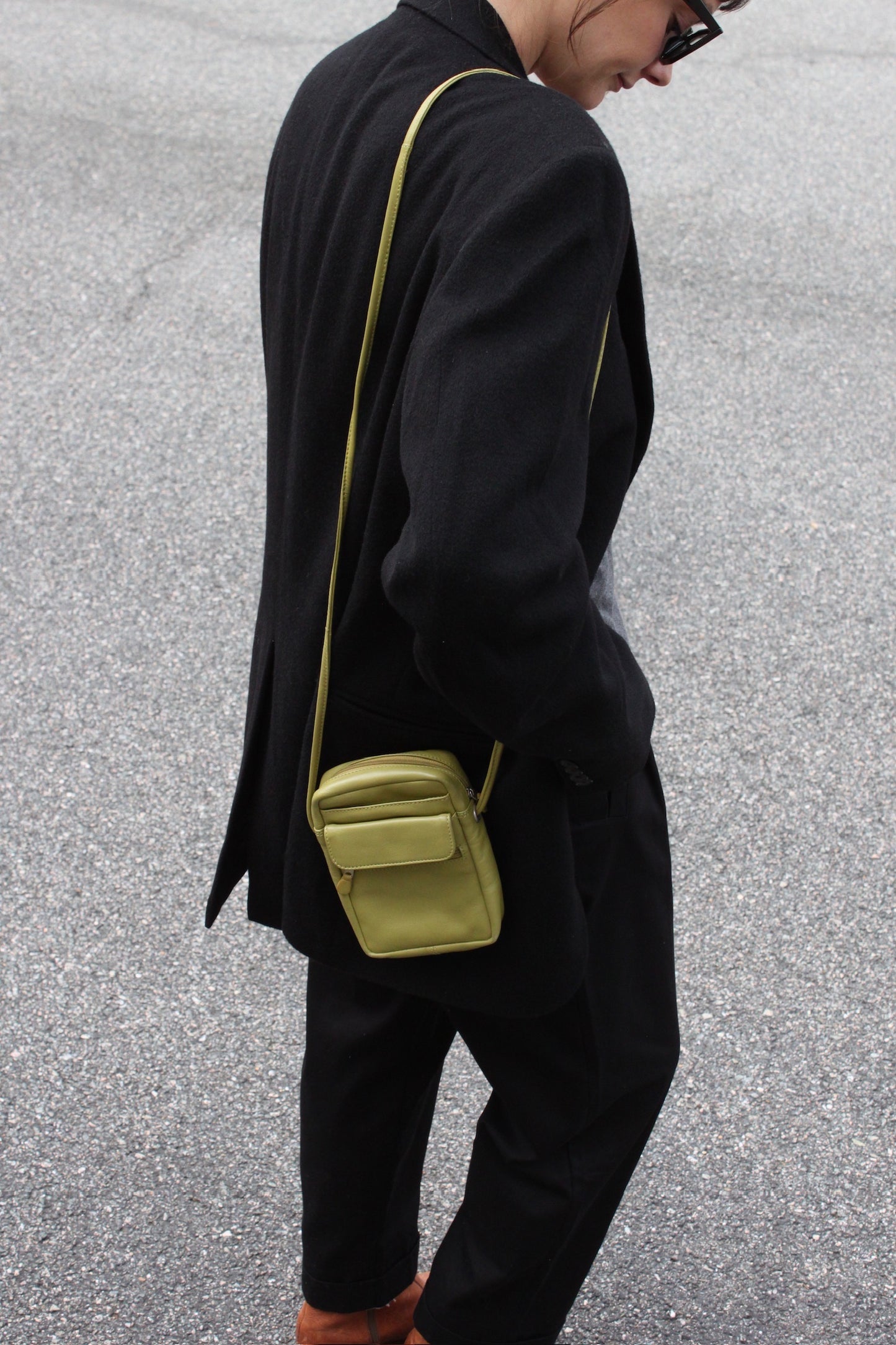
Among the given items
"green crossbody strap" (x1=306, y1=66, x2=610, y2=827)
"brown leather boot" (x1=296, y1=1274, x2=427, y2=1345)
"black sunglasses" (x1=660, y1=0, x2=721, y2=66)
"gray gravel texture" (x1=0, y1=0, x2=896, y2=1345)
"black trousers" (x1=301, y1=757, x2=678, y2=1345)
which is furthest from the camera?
"gray gravel texture" (x1=0, y1=0, x2=896, y2=1345)

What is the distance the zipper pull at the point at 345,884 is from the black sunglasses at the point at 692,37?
0.88 meters

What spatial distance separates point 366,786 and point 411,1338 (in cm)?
89

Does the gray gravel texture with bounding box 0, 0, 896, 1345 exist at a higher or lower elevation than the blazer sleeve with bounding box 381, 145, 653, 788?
lower

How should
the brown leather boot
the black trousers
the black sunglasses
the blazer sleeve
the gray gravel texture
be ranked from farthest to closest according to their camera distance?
the gray gravel texture, the brown leather boot, the black trousers, the black sunglasses, the blazer sleeve

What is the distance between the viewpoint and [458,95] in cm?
117

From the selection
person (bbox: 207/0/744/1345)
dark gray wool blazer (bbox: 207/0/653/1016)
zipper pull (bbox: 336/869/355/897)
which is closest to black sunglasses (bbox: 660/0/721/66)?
person (bbox: 207/0/744/1345)

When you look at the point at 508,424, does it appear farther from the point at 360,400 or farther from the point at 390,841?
the point at 390,841

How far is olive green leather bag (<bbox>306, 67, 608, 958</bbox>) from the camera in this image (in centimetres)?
128

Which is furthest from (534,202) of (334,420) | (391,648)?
(391,648)

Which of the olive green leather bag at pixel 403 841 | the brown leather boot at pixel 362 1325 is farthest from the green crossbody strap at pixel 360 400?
the brown leather boot at pixel 362 1325

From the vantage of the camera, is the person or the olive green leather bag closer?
the person

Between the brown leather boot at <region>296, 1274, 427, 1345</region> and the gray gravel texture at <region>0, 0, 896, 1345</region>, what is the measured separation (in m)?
0.17

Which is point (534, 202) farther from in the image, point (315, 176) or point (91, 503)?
point (91, 503)

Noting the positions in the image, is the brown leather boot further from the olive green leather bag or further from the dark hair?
the dark hair
